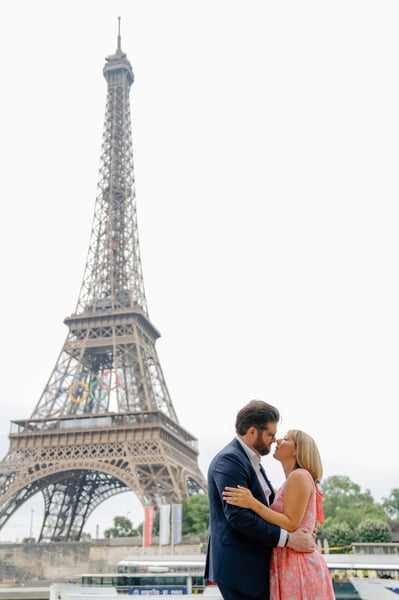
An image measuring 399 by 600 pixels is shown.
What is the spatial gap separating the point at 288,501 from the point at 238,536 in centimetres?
42

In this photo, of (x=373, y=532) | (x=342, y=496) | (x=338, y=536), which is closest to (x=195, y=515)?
(x=338, y=536)

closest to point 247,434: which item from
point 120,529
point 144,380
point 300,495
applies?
point 300,495

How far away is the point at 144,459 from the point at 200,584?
18788 mm

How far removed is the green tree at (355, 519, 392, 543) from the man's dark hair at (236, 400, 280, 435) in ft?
144

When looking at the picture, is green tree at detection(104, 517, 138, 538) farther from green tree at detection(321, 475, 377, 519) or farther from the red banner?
the red banner

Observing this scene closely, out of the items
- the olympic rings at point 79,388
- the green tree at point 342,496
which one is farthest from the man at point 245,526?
the green tree at point 342,496

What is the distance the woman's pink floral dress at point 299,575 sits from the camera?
398cm

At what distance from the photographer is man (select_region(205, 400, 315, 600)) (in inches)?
154

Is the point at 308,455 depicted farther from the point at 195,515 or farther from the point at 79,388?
the point at 79,388

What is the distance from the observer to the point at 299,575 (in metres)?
4.01

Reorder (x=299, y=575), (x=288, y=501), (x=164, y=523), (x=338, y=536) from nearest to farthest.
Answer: (x=299, y=575), (x=288, y=501), (x=164, y=523), (x=338, y=536)

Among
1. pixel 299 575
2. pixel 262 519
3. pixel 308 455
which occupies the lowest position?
pixel 299 575

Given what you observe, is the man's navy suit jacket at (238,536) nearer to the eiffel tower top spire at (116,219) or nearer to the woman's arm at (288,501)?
the woman's arm at (288,501)

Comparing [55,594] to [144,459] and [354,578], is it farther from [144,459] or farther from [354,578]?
[144,459]
